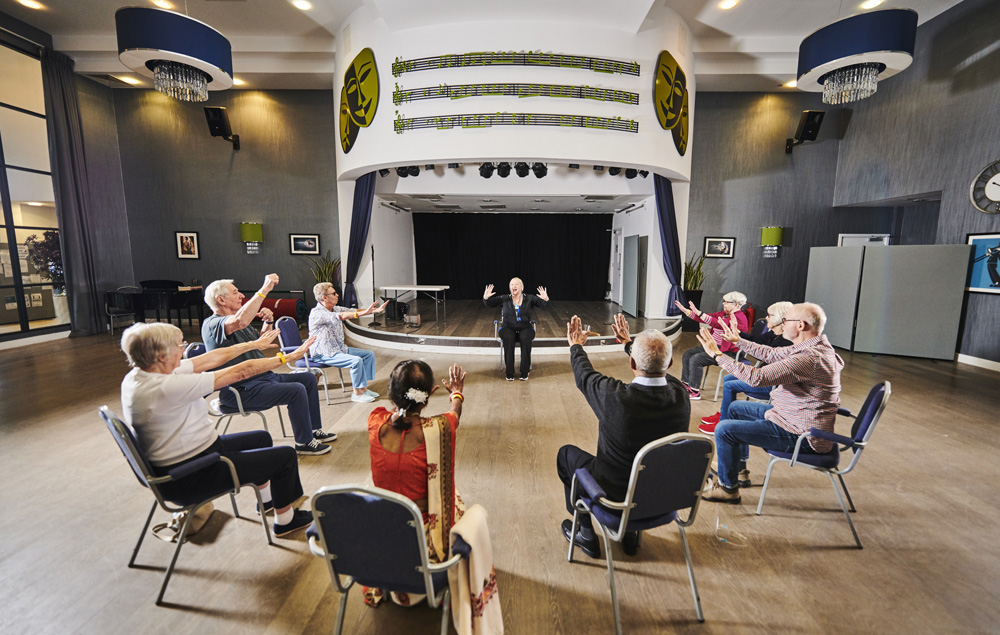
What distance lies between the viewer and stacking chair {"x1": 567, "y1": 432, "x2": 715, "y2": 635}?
1761 mm

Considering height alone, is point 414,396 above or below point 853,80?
below

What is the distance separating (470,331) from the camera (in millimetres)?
7672

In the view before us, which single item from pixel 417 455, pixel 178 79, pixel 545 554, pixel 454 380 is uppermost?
pixel 178 79

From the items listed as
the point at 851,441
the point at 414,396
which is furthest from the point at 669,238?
the point at 414,396

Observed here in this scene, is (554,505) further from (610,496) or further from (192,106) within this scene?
(192,106)

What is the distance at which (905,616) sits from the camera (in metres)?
1.96

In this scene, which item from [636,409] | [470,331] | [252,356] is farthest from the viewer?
[470,331]

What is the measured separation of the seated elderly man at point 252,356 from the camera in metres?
3.07

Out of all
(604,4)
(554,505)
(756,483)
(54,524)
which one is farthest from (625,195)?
(54,524)

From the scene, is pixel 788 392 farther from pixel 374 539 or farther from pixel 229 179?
pixel 229 179

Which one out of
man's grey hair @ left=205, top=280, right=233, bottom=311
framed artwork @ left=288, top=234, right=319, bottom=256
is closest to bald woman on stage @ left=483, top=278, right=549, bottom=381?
man's grey hair @ left=205, top=280, right=233, bottom=311

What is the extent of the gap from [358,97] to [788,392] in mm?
7294

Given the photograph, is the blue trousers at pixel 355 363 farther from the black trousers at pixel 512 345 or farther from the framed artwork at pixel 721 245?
the framed artwork at pixel 721 245

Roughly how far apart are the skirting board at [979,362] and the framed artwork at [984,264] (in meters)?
1.01
